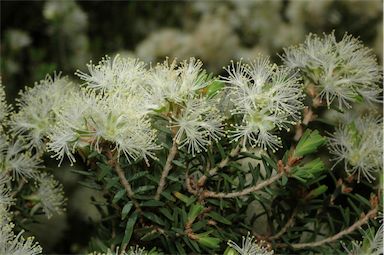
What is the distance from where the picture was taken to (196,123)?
647 millimetres

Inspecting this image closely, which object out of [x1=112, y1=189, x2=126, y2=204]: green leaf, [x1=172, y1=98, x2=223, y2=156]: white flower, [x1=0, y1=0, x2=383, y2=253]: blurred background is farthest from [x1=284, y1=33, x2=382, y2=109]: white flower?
[x1=0, y1=0, x2=383, y2=253]: blurred background

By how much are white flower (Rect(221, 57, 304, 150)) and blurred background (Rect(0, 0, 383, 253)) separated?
662mm

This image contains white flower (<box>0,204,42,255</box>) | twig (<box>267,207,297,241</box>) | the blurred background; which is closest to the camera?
white flower (<box>0,204,42,255</box>)

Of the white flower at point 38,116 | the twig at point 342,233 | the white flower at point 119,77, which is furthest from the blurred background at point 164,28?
the twig at point 342,233

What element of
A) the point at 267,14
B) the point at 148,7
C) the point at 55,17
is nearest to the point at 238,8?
the point at 267,14

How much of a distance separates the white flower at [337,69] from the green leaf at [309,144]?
6cm

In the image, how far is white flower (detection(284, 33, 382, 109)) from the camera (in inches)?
28.4

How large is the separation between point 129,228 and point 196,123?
0.43ft

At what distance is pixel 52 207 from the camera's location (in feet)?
2.57

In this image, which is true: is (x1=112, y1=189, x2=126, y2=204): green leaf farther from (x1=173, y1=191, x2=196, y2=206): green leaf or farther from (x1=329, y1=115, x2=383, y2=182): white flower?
(x1=329, y1=115, x2=383, y2=182): white flower

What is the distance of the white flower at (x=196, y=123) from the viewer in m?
0.65

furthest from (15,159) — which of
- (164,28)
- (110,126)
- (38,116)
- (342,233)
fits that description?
(164,28)

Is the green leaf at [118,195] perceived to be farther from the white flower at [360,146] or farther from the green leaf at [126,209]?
the white flower at [360,146]

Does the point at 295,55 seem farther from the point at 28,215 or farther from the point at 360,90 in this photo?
the point at 28,215
